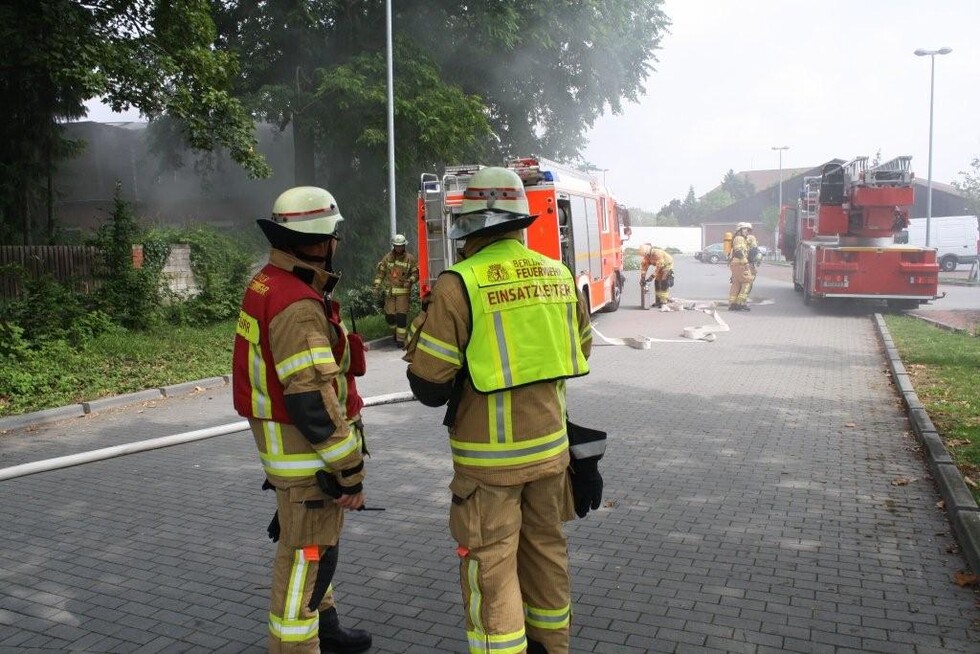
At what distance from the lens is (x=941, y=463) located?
596 centimetres

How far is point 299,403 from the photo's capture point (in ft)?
9.61

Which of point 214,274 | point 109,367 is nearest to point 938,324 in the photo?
point 214,274

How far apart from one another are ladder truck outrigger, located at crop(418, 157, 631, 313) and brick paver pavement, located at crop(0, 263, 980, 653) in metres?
4.82

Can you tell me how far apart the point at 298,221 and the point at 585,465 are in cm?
140

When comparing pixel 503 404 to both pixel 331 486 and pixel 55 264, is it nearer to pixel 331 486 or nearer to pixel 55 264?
pixel 331 486

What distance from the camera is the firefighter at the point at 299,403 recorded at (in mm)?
2955

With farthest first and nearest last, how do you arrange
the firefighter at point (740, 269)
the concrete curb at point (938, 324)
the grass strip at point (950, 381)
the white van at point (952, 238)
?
the white van at point (952, 238), the firefighter at point (740, 269), the concrete curb at point (938, 324), the grass strip at point (950, 381)

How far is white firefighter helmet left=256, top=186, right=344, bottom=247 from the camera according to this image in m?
3.12

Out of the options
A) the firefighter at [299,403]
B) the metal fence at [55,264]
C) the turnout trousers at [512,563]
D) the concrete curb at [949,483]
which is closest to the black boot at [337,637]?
the firefighter at [299,403]

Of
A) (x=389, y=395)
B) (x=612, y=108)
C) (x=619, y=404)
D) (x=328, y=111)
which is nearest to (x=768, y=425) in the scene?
(x=619, y=404)

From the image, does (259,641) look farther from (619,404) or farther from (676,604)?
(619,404)

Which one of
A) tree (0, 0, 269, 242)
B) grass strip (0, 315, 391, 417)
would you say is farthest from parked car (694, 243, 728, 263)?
grass strip (0, 315, 391, 417)

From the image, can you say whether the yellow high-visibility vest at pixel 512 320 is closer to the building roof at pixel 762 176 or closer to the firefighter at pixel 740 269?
the firefighter at pixel 740 269

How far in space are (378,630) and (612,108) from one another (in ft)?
89.2
